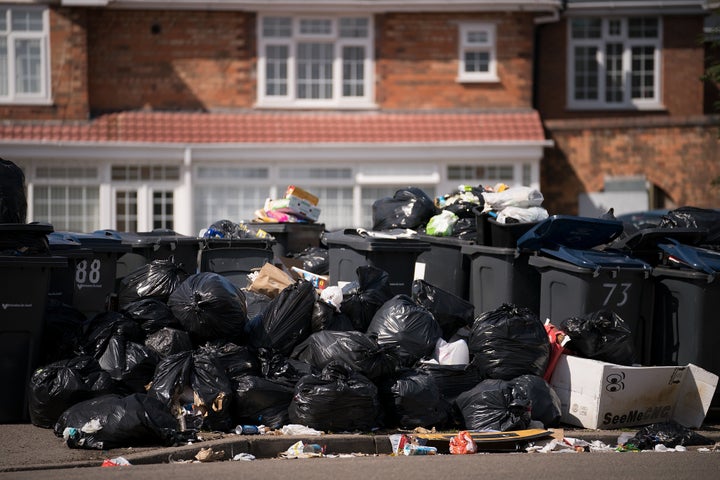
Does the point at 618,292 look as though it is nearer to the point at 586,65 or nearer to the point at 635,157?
the point at 635,157

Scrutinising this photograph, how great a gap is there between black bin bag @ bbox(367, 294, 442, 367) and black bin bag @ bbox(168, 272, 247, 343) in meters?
1.04

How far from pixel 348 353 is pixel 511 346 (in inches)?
49.4

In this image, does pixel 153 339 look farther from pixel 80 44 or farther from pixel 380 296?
pixel 80 44

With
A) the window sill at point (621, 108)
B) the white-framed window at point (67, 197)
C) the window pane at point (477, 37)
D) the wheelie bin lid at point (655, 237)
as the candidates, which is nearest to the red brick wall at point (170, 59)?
the white-framed window at point (67, 197)

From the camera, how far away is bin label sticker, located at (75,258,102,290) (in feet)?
31.6

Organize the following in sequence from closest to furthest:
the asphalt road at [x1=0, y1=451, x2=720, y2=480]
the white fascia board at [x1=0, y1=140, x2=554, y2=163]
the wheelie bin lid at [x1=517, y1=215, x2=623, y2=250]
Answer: the asphalt road at [x1=0, y1=451, x2=720, y2=480] → the wheelie bin lid at [x1=517, y1=215, x2=623, y2=250] → the white fascia board at [x1=0, y1=140, x2=554, y2=163]

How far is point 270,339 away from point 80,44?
15.6 m

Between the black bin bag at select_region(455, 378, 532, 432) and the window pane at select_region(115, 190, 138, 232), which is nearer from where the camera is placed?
the black bin bag at select_region(455, 378, 532, 432)

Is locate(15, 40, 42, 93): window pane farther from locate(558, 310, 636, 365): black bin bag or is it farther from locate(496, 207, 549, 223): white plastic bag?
locate(558, 310, 636, 365): black bin bag

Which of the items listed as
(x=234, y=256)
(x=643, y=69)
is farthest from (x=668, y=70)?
(x=234, y=256)

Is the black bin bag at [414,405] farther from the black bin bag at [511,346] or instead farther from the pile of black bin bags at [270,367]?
the black bin bag at [511,346]

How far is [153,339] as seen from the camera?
27.3 feet

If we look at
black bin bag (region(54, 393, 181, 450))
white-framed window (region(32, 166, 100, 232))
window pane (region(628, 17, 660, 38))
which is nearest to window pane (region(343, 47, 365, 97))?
white-framed window (region(32, 166, 100, 232))

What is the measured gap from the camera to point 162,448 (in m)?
7.16
